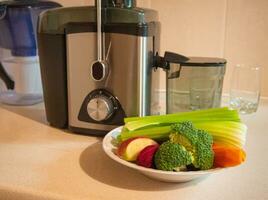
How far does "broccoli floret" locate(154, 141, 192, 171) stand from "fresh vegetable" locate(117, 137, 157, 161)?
0.13 feet

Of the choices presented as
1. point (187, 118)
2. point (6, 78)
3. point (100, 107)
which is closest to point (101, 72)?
point (100, 107)

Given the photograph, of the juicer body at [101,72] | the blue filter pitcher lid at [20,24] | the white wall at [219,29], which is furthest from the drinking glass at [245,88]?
the blue filter pitcher lid at [20,24]

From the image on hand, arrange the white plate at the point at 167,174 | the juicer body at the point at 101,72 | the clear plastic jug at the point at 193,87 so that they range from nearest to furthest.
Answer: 1. the white plate at the point at 167,174
2. the juicer body at the point at 101,72
3. the clear plastic jug at the point at 193,87

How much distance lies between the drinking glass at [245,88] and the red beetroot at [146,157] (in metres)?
0.45

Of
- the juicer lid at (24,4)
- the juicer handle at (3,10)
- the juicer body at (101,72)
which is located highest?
the juicer lid at (24,4)

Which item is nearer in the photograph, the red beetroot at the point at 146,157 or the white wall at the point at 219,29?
the red beetroot at the point at 146,157

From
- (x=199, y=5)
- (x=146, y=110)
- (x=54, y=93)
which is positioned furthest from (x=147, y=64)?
(x=199, y=5)

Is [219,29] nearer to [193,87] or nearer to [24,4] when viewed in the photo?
[193,87]

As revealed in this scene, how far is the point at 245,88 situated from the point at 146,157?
51 centimetres

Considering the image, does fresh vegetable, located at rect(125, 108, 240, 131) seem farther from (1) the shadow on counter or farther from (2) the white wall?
(2) the white wall

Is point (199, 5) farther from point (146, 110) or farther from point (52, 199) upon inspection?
point (52, 199)

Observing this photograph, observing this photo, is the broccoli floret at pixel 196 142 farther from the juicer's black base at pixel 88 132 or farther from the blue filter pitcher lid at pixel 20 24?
the blue filter pitcher lid at pixel 20 24

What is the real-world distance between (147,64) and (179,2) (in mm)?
386

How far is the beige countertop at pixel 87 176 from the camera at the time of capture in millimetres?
464
